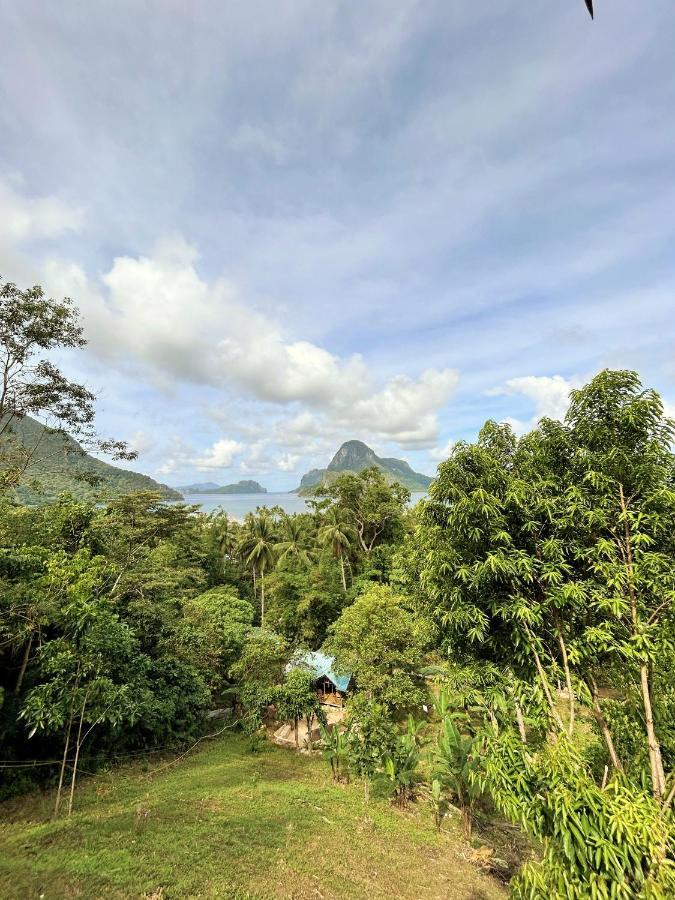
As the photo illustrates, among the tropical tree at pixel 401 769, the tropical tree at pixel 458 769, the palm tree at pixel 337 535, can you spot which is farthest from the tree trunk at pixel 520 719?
the palm tree at pixel 337 535

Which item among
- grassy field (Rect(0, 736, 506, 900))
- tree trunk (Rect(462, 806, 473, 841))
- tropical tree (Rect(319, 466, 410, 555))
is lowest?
tree trunk (Rect(462, 806, 473, 841))

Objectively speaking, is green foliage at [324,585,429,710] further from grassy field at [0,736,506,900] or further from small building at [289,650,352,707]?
small building at [289,650,352,707]

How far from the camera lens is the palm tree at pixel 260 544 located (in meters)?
30.8

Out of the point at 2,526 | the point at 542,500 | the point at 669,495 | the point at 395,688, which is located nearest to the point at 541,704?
the point at 542,500

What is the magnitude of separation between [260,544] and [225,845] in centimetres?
2344

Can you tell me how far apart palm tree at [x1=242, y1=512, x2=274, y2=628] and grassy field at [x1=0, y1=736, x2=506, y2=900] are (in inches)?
750

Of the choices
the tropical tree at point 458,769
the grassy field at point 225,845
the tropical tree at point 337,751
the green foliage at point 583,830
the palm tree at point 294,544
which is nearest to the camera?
the green foliage at point 583,830

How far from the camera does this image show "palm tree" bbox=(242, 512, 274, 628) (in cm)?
3078

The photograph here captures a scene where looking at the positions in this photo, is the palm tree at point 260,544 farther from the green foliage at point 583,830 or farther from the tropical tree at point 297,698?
the green foliage at point 583,830

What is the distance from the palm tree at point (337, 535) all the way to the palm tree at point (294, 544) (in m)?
1.96

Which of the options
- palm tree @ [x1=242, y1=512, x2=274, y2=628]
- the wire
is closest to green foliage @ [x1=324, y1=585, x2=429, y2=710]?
the wire

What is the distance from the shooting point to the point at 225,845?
7.42 m

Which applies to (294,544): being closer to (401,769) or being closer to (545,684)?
(401,769)

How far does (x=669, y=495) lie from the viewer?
457cm
